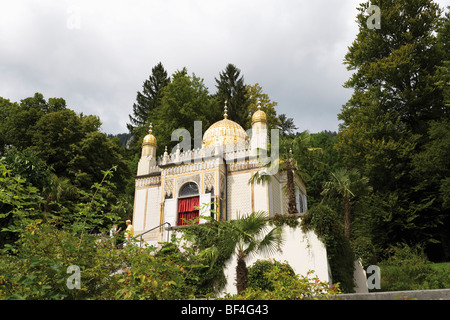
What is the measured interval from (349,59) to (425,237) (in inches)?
535

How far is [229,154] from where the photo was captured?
20.5 metres

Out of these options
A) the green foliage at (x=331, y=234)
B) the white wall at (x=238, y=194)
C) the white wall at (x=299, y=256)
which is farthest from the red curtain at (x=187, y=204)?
the green foliage at (x=331, y=234)

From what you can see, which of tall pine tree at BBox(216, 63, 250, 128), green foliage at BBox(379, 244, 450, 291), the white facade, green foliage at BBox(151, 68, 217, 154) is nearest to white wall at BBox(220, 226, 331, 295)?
the white facade

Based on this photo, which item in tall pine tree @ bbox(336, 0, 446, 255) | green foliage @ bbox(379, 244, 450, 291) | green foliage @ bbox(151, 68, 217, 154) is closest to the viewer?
Answer: green foliage @ bbox(379, 244, 450, 291)

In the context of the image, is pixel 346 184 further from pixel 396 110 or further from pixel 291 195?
pixel 396 110

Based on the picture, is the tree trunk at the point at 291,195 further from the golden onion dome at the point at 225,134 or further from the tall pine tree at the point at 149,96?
the tall pine tree at the point at 149,96

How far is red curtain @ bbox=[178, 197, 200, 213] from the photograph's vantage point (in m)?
19.2

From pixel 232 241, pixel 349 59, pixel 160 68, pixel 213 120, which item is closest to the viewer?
pixel 232 241

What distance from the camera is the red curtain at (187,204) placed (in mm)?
19234

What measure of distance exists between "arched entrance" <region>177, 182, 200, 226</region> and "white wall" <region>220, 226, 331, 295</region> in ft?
22.4

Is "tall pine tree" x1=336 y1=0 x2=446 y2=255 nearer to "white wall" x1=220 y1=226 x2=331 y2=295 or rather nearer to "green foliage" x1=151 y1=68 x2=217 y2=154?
"white wall" x1=220 y1=226 x2=331 y2=295

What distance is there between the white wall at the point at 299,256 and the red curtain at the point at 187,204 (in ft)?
22.4
